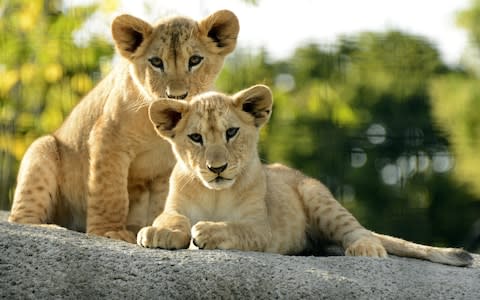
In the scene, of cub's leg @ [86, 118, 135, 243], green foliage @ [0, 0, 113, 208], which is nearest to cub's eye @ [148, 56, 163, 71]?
cub's leg @ [86, 118, 135, 243]

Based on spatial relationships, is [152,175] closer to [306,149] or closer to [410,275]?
[410,275]

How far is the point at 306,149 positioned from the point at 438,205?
107cm

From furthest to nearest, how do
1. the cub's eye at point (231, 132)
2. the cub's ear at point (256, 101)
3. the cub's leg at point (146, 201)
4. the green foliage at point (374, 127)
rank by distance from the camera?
the green foliage at point (374, 127)
the cub's leg at point (146, 201)
the cub's ear at point (256, 101)
the cub's eye at point (231, 132)

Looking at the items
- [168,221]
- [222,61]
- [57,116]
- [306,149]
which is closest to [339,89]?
[306,149]

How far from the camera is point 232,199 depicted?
3.58 m

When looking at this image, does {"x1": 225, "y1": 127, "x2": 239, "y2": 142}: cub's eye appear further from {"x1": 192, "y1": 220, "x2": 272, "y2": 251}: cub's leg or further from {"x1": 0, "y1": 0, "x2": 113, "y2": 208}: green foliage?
{"x1": 0, "y1": 0, "x2": 113, "y2": 208}: green foliage

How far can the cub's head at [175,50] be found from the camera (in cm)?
388

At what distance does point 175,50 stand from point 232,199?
64 centimetres

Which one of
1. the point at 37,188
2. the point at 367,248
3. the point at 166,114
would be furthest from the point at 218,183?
the point at 37,188

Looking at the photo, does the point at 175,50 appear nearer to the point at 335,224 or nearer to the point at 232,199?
the point at 232,199

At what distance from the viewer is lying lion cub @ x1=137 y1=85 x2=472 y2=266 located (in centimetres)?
339

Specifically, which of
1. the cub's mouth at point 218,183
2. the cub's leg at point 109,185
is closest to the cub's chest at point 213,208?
the cub's mouth at point 218,183

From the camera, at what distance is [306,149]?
6.60m

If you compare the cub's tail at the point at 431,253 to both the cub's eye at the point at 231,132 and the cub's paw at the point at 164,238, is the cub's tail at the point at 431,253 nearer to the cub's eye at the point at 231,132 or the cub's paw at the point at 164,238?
the cub's eye at the point at 231,132
